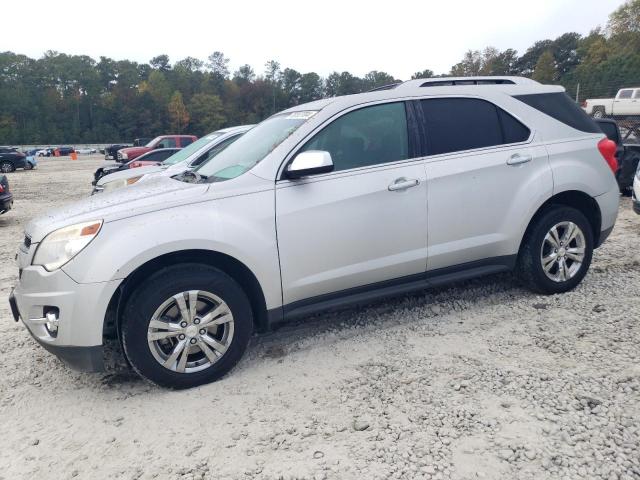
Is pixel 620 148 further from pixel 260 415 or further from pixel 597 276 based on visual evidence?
pixel 260 415

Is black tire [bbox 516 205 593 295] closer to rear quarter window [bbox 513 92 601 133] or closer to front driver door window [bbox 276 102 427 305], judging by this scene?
rear quarter window [bbox 513 92 601 133]

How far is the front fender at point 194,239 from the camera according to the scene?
2881 mm

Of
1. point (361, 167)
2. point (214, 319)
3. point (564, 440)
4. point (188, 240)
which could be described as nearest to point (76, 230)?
point (188, 240)

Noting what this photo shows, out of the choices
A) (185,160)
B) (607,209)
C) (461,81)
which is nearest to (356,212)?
(461,81)

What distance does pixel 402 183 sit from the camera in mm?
3578

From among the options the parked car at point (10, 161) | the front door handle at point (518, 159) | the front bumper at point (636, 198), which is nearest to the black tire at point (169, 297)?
the front door handle at point (518, 159)

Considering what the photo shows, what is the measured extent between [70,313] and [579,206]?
413cm

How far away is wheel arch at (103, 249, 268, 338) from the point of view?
3002 mm

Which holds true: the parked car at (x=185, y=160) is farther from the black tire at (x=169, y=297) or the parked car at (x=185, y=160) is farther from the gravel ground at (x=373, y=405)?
the black tire at (x=169, y=297)

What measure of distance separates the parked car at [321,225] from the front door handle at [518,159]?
1 centimetres

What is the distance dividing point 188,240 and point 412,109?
198 cm

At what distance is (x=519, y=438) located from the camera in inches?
98.5

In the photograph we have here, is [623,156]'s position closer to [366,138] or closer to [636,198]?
[636,198]

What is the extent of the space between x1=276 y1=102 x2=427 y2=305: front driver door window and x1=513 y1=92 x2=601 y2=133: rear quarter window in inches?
51.1
